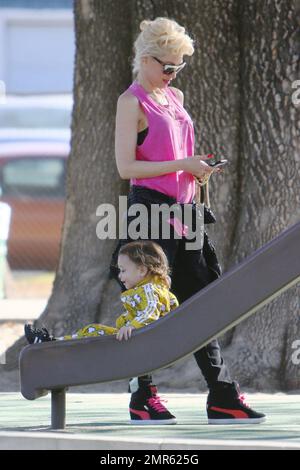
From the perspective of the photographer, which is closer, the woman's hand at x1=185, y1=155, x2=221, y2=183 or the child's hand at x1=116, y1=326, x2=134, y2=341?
the child's hand at x1=116, y1=326, x2=134, y2=341

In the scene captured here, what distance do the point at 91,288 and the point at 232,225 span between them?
107cm

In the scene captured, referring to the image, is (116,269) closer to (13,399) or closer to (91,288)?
(13,399)

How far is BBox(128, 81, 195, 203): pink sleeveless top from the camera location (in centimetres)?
656

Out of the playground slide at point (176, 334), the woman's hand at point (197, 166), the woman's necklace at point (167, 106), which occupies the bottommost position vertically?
the playground slide at point (176, 334)

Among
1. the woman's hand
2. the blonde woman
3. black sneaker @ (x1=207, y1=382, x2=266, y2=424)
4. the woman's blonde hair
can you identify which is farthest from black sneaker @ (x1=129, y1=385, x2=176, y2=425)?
the woman's blonde hair

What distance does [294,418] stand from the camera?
23.4 ft

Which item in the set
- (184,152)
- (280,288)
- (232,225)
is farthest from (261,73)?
(280,288)

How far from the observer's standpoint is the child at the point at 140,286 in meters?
6.50

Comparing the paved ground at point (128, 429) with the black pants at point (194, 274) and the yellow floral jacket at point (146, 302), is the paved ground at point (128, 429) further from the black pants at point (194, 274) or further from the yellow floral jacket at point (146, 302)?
the yellow floral jacket at point (146, 302)

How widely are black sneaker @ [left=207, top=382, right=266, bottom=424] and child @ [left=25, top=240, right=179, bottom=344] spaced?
49 cm

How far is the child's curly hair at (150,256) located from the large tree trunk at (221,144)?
7.90 ft

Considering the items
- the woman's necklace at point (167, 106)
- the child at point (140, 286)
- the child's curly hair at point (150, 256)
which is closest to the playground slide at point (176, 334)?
the child at point (140, 286)

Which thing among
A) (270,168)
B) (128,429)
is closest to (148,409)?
(128,429)

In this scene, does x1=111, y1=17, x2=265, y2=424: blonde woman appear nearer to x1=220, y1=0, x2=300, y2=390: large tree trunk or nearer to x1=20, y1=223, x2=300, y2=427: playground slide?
x1=20, y1=223, x2=300, y2=427: playground slide
